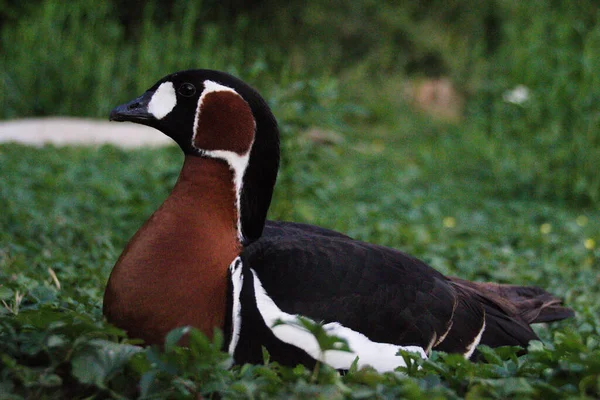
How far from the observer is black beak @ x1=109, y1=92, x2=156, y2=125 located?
2510 millimetres

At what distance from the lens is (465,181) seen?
24.5ft

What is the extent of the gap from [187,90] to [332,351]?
0.86 metres

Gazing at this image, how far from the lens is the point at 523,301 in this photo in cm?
313

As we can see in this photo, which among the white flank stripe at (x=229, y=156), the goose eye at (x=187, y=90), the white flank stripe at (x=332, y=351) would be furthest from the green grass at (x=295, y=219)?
the goose eye at (x=187, y=90)

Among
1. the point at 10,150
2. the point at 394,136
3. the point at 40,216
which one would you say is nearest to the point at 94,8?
the point at 10,150

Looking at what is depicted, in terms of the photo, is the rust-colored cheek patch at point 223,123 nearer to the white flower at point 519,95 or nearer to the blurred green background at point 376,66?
the blurred green background at point 376,66

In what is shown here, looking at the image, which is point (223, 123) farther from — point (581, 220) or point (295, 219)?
point (581, 220)

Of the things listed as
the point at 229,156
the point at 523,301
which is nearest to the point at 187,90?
the point at 229,156

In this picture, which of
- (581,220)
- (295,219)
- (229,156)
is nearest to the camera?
(229,156)

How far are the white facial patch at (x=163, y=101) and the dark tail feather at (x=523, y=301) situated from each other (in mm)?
1152

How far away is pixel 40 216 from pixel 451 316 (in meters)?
2.56

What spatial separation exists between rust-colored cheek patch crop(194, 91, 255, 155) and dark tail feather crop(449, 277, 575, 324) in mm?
957

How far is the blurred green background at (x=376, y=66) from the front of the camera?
21.1 ft

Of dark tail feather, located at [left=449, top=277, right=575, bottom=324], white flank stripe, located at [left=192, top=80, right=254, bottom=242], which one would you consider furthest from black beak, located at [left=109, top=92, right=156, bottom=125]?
dark tail feather, located at [left=449, top=277, right=575, bottom=324]
